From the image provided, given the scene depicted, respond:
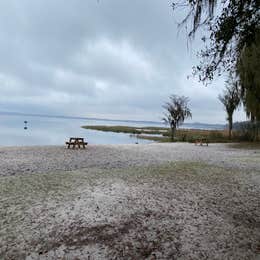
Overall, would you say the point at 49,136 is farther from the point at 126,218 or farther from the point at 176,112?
the point at 126,218

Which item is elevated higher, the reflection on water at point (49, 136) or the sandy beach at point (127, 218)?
the reflection on water at point (49, 136)

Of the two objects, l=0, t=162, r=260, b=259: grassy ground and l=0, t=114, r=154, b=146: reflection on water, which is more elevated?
l=0, t=114, r=154, b=146: reflection on water

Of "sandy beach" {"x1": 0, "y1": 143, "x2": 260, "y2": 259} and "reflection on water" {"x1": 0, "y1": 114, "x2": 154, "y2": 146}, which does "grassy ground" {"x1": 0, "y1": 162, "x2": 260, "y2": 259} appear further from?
"reflection on water" {"x1": 0, "y1": 114, "x2": 154, "y2": 146}

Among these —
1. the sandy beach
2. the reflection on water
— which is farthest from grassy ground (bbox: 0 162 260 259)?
the reflection on water

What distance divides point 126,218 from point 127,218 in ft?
0.05

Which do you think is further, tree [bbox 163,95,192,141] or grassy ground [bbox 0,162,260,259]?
tree [bbox 163,95,192,141]

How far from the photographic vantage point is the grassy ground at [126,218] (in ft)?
9.38

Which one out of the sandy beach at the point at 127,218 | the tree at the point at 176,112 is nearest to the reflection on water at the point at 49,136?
the tree at the point at 176,112

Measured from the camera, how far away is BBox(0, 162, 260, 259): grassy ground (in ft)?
9.38

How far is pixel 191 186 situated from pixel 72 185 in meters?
2.60

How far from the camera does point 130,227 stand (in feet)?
11.0

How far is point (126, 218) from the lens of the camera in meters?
3.61

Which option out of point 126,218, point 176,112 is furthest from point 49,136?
point 126,218

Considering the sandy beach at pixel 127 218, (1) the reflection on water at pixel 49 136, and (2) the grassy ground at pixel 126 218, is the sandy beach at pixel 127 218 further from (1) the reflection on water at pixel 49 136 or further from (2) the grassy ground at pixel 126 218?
(1) the reflection on water at pixel 49 136
